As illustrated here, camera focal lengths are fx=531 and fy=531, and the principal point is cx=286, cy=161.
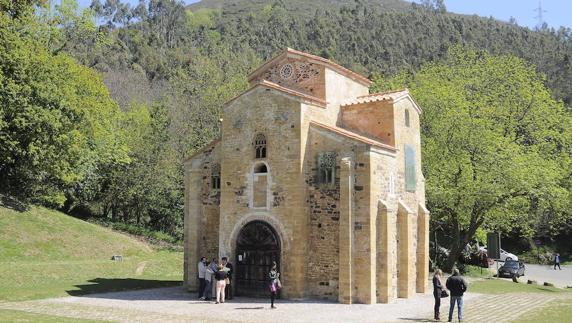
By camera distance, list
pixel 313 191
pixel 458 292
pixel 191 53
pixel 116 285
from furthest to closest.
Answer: pixel 191 53 < pixel 116 285 < pixel 313 191 < pixel 458 292

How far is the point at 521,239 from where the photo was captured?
5194 centimetres

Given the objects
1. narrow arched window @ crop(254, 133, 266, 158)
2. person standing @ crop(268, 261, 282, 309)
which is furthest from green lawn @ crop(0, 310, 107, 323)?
narrow arched window @ crop(254, 133, 266, 158)

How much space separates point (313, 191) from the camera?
67.9 feet

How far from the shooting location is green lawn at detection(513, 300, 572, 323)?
16.5 metres

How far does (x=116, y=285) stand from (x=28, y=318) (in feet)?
32.9

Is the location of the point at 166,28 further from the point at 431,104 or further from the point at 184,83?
the point at 431,104

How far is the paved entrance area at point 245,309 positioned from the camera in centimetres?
1616

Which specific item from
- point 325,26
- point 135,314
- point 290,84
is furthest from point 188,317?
point 325,26

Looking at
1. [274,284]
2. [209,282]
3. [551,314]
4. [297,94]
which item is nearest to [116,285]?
[209,282]

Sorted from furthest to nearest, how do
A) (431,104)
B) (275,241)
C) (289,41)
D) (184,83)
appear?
(289,41)
(184,83)
(431,104)
(275,241)

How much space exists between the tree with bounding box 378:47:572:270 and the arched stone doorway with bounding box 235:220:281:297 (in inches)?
478

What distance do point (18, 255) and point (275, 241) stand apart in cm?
1605

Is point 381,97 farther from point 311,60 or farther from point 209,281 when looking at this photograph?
point 209,281

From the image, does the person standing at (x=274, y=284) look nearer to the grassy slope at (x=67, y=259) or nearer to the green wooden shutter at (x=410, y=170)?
the green wooden shutter at (x=410, y=170)
